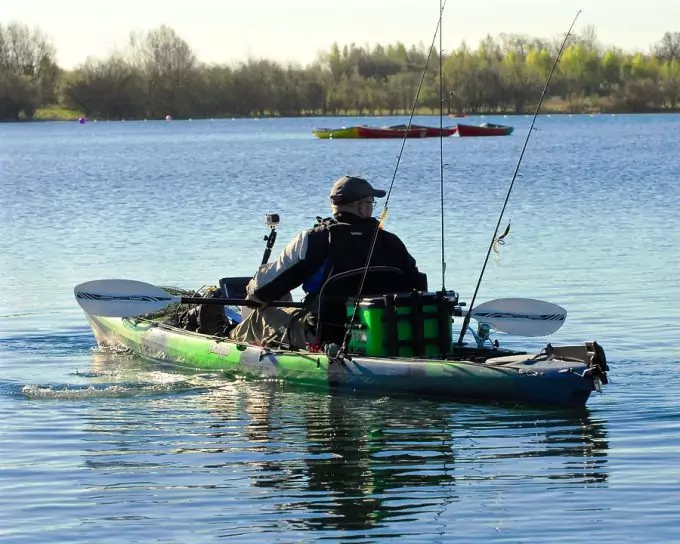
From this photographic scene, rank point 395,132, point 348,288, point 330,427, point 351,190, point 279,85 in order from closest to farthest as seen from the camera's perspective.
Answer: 1. point 330,427
2. point 351,190
3. point 348,288
4. point 395,132
5. point 279,85

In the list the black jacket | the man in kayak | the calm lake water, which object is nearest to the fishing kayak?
the calm lake water

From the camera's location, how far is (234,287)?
42.7 feet

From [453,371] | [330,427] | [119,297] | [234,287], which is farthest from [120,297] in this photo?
[453,371]

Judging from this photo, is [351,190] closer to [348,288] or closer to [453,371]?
[348,288]

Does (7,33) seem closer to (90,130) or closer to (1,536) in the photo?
(90,130)

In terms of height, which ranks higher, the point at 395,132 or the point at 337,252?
the point at 395,132

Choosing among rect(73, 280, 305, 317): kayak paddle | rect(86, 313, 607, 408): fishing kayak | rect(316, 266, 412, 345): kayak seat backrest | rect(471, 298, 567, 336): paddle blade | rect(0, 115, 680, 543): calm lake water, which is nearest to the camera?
rect(0, 115, 680, 543): calm lake water

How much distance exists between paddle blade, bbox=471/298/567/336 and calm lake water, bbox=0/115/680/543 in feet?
2.32

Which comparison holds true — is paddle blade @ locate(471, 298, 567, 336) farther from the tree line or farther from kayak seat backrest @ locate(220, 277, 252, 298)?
the tree line

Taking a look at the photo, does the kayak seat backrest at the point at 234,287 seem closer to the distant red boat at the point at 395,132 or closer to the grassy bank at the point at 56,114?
the distant red boat at the point at 395,132

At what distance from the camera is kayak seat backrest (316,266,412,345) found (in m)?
10.9

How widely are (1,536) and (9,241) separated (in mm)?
16917

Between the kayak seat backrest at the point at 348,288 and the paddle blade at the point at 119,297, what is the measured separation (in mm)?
1923

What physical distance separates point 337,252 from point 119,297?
2.50 metres
